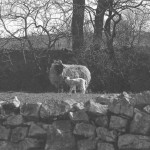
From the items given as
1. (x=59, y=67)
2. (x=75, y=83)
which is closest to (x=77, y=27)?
(x=59, y=67)

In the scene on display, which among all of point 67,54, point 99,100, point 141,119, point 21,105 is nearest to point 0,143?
point 21,105

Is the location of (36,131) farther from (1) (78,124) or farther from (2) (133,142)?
(2) (133,142)

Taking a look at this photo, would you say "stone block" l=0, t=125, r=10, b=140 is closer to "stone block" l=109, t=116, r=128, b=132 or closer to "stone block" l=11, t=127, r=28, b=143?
"stone block" l=11, t=127, r=28, b=143

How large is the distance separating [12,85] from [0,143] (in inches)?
496

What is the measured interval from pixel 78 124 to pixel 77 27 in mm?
12970

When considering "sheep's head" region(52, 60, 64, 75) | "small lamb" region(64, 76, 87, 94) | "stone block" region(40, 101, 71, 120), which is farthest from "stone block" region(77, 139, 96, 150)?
"sheep's head" region(52, 60, 64, 75)

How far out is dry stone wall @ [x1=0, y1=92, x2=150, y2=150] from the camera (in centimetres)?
862

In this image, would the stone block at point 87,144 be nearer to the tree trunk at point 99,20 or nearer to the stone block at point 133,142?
the stone block at point 133,142

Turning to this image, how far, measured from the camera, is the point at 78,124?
8852mm

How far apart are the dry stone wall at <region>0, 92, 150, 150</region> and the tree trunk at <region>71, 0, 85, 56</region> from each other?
12056mm

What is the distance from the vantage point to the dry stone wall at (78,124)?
8625 mm

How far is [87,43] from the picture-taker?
2130 centimetres

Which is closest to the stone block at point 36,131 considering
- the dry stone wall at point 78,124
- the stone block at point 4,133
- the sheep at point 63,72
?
the dry stone wall at point 78,124

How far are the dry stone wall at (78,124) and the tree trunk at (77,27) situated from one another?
39.6ft
